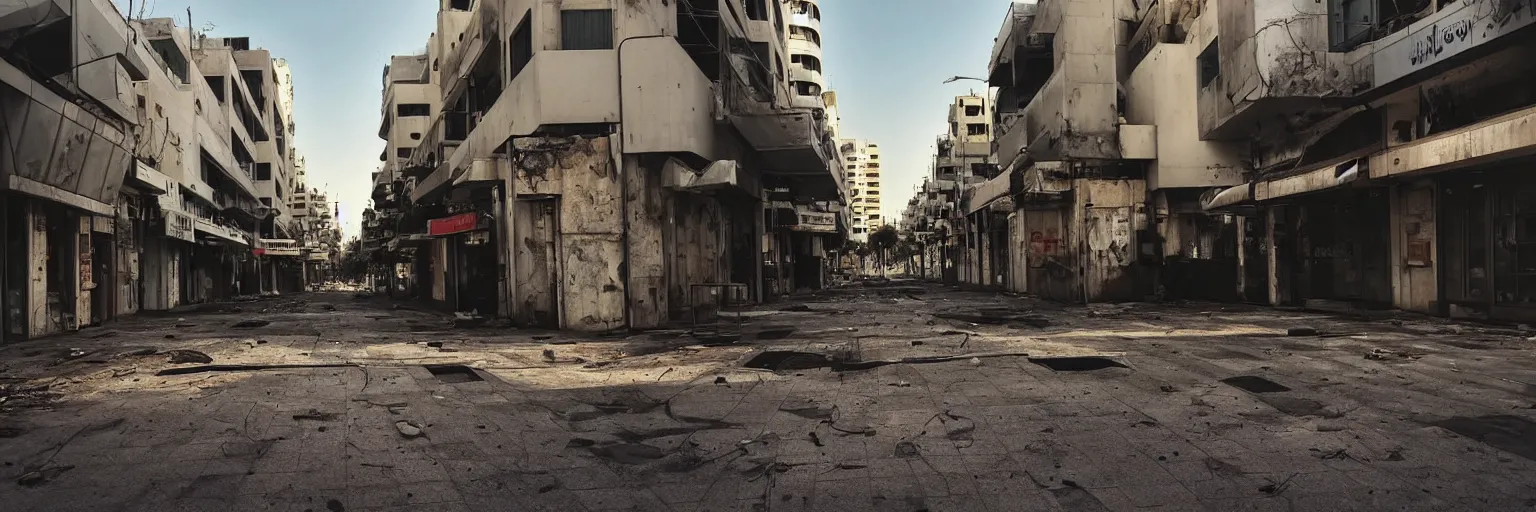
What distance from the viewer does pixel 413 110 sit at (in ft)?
209

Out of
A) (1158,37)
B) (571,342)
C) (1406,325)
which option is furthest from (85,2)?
(1158,37)

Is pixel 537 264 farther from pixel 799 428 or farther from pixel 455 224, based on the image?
pixel 799 428

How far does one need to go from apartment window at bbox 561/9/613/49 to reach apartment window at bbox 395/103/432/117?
159 feet

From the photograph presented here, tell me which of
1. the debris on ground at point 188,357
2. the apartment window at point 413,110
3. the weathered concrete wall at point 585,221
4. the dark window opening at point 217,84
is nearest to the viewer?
the debris on ground at point 188,357

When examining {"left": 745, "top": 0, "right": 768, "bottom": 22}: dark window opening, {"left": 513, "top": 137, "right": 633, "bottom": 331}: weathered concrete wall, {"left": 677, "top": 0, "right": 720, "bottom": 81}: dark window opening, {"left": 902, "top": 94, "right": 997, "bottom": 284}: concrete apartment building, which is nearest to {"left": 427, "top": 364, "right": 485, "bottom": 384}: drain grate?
{"left": 513, "top": 137, "right": 633, "bottom": 331}: weathered concrete wall

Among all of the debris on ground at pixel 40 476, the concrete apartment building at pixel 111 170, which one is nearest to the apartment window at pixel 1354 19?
the debris on ground at pixel 40 476

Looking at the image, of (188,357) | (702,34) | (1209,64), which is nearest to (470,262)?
(702,34)

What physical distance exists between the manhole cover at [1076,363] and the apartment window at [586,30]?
38.9 feet

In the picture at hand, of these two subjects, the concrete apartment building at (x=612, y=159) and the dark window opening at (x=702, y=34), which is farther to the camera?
the dark window opening at (x=702, y=34)

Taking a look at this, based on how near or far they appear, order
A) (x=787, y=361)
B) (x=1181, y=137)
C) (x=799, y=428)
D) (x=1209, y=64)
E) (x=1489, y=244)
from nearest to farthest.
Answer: (x=799, y=428) < (x=787, y=361) < (x=1489, y=244) < (x=1209, y=64) < (x=1181, y=137)

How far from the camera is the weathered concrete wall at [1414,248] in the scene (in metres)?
17.7

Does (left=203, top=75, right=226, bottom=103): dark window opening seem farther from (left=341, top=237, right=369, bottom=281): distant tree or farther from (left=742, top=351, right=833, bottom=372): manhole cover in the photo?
(left=742, top=351, right=833, bottom=372): manhole cover

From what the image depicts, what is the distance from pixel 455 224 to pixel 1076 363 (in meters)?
20.7

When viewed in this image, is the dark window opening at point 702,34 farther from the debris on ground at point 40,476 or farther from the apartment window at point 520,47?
the debris on ground at point 40,476
